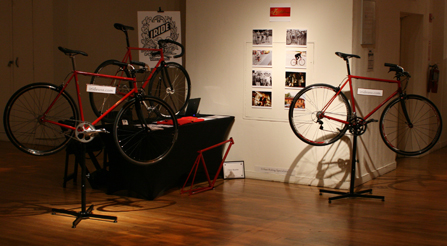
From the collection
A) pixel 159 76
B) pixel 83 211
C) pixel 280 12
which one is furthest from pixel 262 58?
pixel 83 211

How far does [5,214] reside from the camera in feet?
14.5

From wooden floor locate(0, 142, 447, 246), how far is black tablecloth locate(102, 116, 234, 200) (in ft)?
0.44

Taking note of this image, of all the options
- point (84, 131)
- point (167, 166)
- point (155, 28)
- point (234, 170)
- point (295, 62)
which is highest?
point (155, 28)

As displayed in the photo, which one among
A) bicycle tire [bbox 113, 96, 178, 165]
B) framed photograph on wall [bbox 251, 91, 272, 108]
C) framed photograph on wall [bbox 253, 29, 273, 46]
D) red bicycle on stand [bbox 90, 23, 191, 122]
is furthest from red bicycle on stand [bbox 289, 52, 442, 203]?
red bicycle on stand [bbox 90, 23, 191, 122]

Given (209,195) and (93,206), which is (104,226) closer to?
(93,206)

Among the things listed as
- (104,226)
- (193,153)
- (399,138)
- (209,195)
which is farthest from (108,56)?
(399,138)

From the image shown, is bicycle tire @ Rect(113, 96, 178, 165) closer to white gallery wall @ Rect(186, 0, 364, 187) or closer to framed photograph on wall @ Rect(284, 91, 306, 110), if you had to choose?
white gallery wall @ Rect(186, 0, 364, 187)

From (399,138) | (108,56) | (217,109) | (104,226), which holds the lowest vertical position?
(104,226)

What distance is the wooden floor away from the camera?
12.6 ft

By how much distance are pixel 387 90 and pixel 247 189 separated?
234 centimetres

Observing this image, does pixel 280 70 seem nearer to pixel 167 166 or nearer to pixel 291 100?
pixel 291 100

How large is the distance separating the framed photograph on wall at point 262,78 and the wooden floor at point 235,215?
4.02 feet

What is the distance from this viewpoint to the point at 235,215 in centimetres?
447

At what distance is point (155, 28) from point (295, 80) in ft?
6.40
